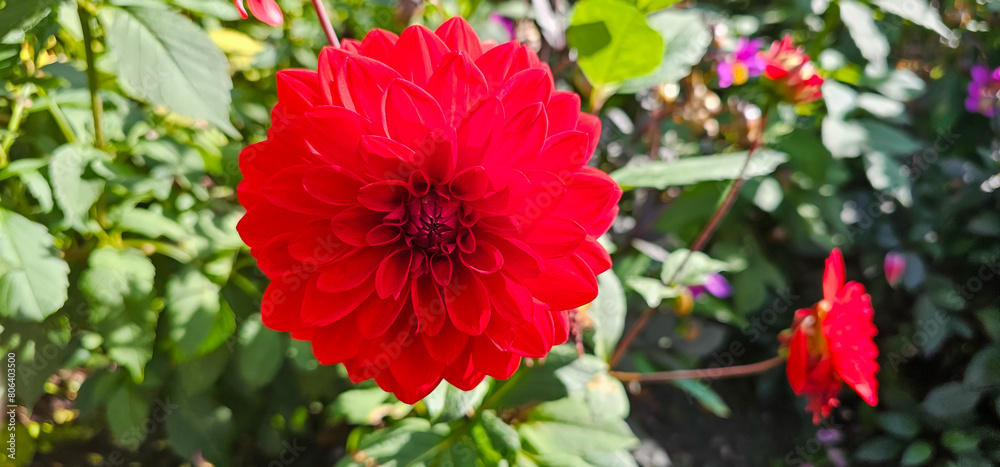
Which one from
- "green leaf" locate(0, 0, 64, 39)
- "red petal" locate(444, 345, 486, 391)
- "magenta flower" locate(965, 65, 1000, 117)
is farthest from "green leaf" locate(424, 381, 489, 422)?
"magenta flower" locate(965, 65, 1000, 117)

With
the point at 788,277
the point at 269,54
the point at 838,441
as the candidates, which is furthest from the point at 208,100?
the point at 838,441

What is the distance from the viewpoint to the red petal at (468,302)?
0.53 metres

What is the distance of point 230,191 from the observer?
1.12m

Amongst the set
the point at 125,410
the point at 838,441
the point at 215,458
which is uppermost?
the point at 125,410

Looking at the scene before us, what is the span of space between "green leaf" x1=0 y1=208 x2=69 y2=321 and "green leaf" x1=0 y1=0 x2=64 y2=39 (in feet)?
0.76

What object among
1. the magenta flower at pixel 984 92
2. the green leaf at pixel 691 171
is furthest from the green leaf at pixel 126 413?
the magenta flower at pixel 984 92

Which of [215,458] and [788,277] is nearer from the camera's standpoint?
[215,458]

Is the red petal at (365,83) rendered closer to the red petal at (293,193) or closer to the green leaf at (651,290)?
the red petal at (293,193)

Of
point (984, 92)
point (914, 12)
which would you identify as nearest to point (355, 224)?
point (914, 12)

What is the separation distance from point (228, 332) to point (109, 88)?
1.34 ft

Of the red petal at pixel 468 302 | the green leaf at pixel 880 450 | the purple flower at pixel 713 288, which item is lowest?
the green leaf at pixel 880 450

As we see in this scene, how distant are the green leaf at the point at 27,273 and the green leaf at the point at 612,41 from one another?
0.76 metres

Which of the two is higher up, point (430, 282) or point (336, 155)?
point (336, 155)

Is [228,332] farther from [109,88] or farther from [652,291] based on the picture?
[652,291]
